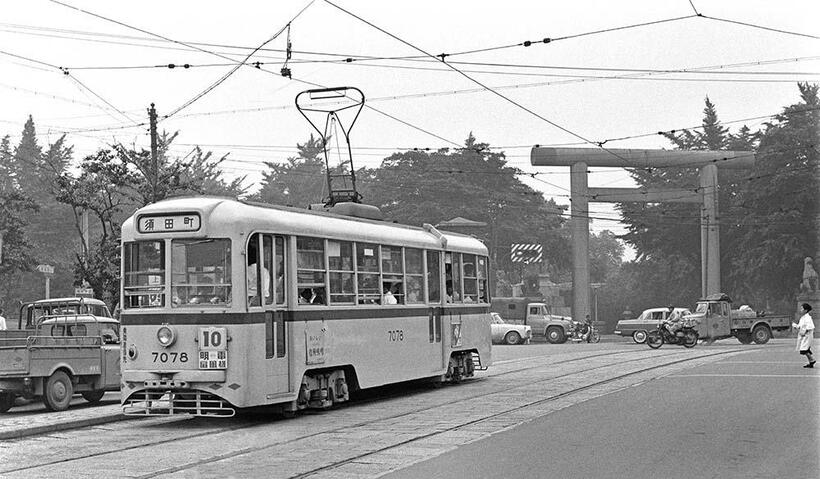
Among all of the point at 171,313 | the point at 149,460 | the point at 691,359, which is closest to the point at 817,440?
the point at 149,460

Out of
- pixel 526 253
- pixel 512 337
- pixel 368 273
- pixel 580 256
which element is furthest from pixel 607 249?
pixel 368 273

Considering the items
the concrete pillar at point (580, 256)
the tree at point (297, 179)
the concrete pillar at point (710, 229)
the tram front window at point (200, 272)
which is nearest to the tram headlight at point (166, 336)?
the tram front window at point (200, 272)

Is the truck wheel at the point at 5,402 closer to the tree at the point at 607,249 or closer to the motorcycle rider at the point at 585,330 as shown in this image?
the motorcycle rider at the point at 585,330

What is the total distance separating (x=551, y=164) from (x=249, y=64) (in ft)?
87.1

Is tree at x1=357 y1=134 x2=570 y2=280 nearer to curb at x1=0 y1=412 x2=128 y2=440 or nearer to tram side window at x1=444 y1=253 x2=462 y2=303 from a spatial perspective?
tram side window at x1=444 y1=253 x2=462 y2=303

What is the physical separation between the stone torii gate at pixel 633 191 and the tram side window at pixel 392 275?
28.9m

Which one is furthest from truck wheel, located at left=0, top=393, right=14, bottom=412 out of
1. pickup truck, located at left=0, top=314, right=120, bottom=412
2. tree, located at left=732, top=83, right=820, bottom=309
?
tree, located at left=732, top=83, right=820, bottom=309

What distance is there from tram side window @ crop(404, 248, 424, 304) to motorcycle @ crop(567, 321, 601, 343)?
1151 inches

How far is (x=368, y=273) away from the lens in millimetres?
17453

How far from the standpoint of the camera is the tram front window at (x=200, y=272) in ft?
46.9

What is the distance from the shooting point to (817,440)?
38.4 ft

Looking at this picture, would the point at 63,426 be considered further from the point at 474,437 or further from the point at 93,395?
the point at 474,437

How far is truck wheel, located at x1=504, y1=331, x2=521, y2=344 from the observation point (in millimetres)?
45906

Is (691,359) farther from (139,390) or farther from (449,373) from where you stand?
(139,390)
